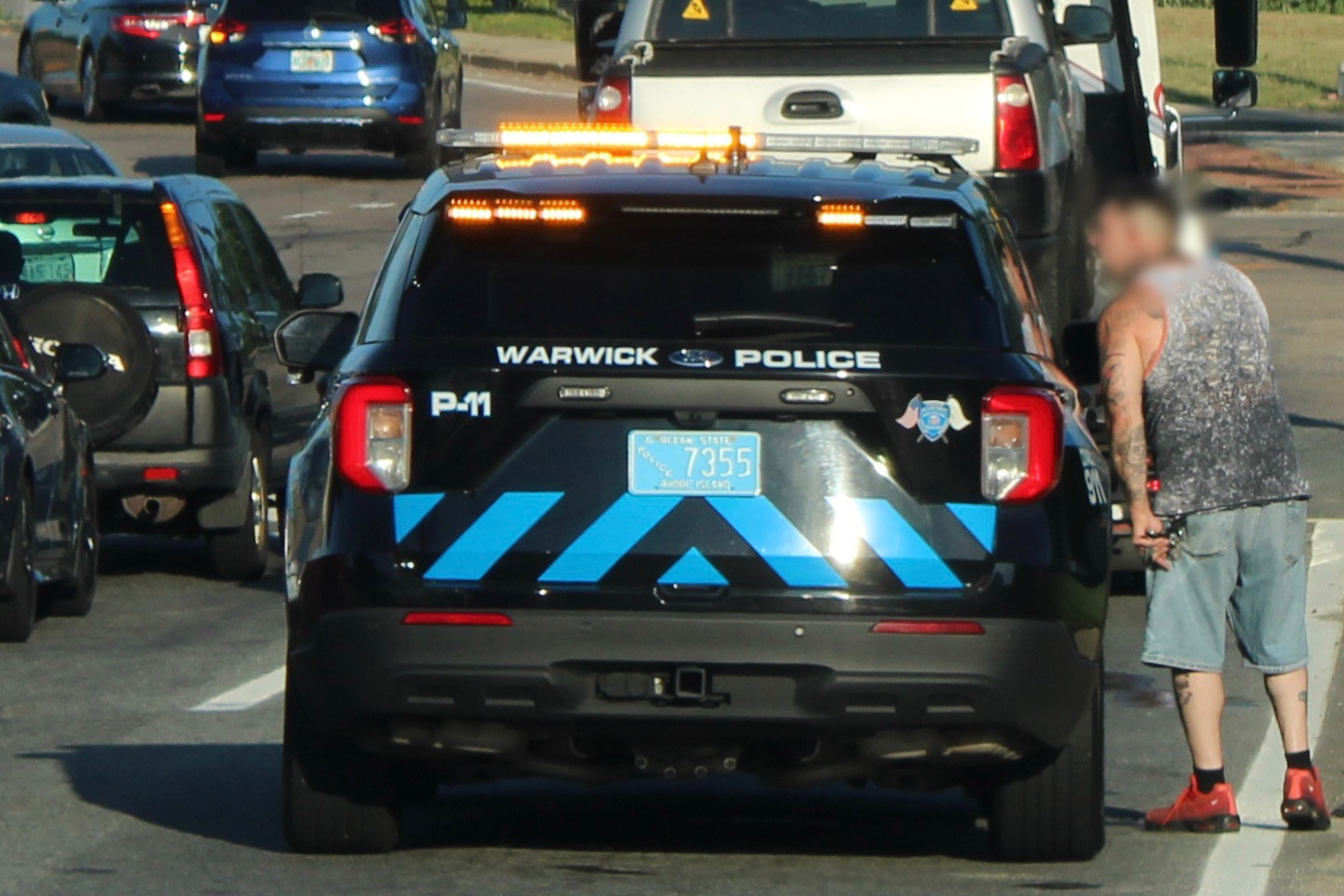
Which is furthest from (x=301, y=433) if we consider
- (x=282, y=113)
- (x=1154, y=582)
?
(x=282, y=113)

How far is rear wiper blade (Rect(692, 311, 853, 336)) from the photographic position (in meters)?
6.51

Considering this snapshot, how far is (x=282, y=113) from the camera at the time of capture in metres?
26.4

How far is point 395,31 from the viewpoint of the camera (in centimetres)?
2664

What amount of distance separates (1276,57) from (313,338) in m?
39.8

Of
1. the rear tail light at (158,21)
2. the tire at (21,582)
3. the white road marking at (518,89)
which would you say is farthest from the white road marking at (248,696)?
the white road marking at (518,89)

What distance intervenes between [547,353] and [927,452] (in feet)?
2.81

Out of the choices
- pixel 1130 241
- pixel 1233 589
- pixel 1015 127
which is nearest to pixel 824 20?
pixel 1015 127

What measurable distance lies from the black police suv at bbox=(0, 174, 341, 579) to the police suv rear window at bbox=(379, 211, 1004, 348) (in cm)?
538

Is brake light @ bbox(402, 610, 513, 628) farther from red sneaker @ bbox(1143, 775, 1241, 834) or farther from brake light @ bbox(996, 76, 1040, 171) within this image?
brake light @ bbox(996, 76, 1040, 171)

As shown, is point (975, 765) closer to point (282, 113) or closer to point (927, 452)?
point (927, 452)

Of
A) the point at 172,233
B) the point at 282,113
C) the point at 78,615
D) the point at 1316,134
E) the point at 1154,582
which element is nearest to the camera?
the point at 1154,582

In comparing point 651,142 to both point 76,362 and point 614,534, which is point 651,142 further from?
point 76,362

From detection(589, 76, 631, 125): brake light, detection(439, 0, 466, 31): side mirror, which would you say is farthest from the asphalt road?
detection(439, 0, 466, 31): side mirror

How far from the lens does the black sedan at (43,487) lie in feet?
35.6
